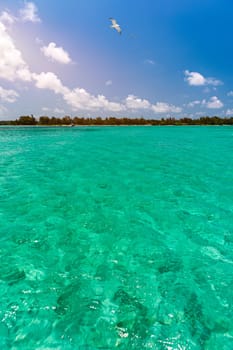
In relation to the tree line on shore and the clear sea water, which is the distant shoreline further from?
the clear sea water

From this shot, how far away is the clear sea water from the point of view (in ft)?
10.3

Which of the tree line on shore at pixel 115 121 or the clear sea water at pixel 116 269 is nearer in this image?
the clear sea water at pixel 116 269

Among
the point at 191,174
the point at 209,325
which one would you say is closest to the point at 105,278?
the point at 209,325

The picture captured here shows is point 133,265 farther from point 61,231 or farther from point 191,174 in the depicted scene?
point 191,174

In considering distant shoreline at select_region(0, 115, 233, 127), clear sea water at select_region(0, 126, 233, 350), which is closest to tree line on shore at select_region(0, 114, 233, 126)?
distant shoreline at select_region(0, 115, 233, 127)

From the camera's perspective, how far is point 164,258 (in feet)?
16.0

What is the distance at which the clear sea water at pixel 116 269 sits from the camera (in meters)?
3.15

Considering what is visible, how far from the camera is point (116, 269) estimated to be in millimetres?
4488

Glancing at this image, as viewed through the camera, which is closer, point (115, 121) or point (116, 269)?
point (116, 269)

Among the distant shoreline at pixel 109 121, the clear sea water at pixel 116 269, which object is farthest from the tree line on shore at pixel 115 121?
the clear sea water at pixel 116 269

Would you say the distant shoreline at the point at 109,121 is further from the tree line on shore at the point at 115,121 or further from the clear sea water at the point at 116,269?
the clear sea water at the point at 116,269

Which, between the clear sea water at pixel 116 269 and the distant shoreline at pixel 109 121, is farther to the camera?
the distant shoreline at pixel 109 121

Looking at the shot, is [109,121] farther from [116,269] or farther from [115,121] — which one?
[116,269]

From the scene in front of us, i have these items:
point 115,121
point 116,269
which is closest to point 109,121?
point 115,121
